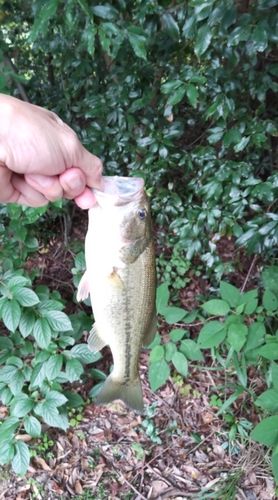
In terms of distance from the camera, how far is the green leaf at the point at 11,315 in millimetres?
2236

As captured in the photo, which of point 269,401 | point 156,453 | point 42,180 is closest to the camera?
point 42,180

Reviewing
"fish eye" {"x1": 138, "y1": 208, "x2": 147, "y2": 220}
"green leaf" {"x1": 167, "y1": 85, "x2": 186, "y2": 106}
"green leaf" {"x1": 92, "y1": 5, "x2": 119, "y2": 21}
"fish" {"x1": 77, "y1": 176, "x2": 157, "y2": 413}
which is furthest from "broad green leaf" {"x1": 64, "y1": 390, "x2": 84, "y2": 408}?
"green leaf" {"x1": 92, "y1": 5, "x2": 119, "y2": 21}

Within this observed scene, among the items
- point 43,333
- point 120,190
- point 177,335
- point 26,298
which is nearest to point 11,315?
point 26,298

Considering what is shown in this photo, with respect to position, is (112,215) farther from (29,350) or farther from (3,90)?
(29,350)

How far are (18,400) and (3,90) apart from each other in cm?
192

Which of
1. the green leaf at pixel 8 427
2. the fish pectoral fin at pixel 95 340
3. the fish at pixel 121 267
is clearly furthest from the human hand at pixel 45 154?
the green leaf at pixel 8 427

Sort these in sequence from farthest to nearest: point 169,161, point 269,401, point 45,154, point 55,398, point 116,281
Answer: point 169,161, point 55,398, point 269,401, point 116,281, point 45,154

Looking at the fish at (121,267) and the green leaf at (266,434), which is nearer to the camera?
the fish at (121,267)

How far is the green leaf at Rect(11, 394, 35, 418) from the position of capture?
2.52m

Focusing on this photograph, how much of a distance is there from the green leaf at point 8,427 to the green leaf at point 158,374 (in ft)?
3.17

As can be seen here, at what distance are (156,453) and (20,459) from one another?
3.47 feet

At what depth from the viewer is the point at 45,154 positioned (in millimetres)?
1371

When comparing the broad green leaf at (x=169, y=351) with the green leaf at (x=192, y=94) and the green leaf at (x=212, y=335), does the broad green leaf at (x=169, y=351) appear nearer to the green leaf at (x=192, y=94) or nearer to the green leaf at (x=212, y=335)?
the green leaf at (x=212, y=335)

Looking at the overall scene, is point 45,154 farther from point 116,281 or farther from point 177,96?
point 177,96
